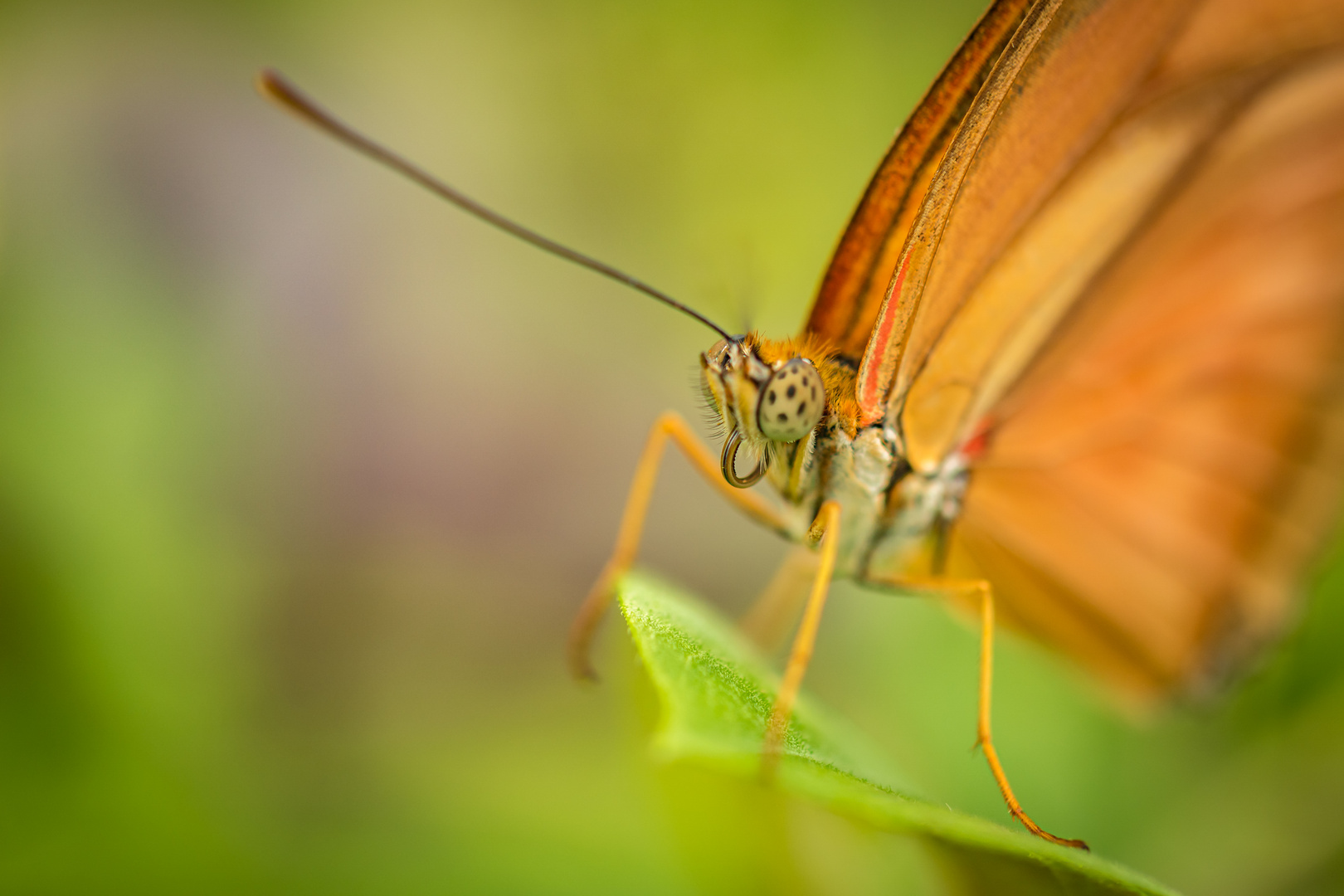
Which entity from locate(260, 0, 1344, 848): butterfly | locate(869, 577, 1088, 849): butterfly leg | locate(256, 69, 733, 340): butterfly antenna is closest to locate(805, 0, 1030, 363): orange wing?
locate(260, 0, 1344, 848): butterfly

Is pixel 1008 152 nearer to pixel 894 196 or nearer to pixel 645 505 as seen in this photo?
pixel 894 196

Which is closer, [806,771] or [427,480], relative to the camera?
[806,771]

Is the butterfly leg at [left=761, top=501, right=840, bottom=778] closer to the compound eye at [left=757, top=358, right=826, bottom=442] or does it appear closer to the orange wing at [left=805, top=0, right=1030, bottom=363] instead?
the compound eye at [left=757, top=358, right=826, bottom=442]

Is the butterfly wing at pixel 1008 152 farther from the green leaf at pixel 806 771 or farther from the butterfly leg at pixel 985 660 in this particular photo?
the green leaf at pixel 806 771

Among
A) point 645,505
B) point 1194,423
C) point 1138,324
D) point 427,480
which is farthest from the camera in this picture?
point 427,480

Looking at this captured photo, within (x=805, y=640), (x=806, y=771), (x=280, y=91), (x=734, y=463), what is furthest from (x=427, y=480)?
(x=806, y=771)

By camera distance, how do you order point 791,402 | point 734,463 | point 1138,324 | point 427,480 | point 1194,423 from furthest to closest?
point 427,480
point 1194,423
point 1138,324
point 734,463
point 791,402

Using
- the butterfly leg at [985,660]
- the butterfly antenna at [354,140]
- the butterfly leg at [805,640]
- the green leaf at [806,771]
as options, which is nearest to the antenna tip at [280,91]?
the butterfly antenna at [354,140]

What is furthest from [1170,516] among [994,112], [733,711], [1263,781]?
[733,711]
